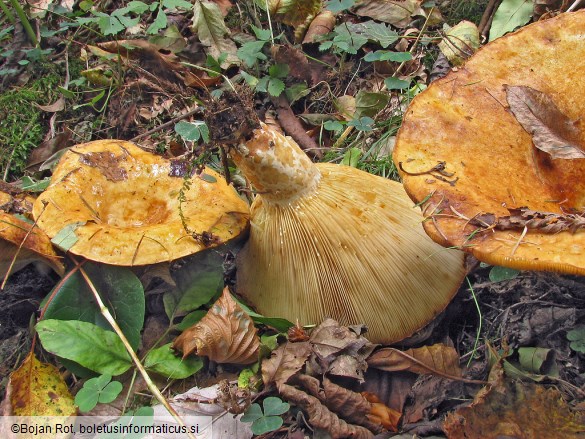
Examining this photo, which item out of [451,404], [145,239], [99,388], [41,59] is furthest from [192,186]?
[41,59]

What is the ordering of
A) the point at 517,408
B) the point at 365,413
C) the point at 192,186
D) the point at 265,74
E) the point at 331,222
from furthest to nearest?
the point at 265,74, the point at 192,186, the point at 331,222, the point at 365,413, the point at 517,408

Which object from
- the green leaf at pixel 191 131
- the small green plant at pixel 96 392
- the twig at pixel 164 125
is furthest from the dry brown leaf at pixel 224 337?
the twig at pixel 164 125

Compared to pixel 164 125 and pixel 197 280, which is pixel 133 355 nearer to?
pixel 197 280

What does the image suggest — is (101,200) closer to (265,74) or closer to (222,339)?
(222,339)

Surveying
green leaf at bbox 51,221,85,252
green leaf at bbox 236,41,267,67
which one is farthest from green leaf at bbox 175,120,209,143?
green leaf at bbox 236,41,267,67

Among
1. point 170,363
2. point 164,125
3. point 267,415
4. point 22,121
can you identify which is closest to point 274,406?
point 267,415

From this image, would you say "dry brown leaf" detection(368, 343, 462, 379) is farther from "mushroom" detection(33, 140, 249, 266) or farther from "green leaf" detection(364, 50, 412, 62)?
"green leaf" detection(364, 50, 412, 62)
